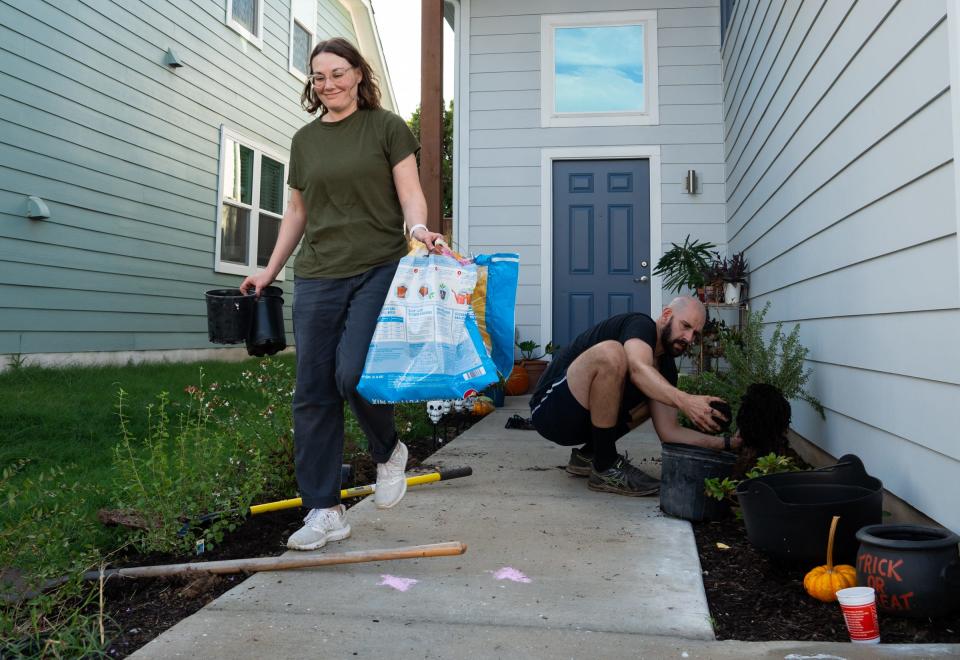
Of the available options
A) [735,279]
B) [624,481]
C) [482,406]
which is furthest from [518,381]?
[624,481]

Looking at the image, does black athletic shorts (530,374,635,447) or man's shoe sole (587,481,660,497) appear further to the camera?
black athletic shorts (530,374,635,447)

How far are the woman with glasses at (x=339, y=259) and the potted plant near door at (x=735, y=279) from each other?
384 cm

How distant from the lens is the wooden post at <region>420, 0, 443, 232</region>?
17.8ft

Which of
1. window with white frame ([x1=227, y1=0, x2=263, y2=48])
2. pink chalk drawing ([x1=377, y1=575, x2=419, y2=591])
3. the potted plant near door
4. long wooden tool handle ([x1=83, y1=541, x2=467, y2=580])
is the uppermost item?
window with white frame ([x1=227, y1=0, x2=263, y2=48])

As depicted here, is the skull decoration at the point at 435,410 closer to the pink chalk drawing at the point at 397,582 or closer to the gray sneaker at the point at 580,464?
the gray sneaker at the point at 580,464

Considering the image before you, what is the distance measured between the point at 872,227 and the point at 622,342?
1029 millimetres

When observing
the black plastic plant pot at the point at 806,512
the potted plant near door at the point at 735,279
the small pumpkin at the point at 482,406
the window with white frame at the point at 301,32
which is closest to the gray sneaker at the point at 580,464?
the black plastic plant pot at the point at 806,512

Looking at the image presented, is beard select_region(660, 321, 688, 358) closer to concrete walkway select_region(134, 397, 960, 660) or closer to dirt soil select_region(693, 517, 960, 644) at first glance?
concrete walkway select_region(134, 397, 960, 660)

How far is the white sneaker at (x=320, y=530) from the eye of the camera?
2461mm

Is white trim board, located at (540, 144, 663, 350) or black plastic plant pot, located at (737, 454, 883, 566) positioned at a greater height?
white trim board, located at (540, 144, 663, 350)

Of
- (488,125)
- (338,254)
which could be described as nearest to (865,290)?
(338,254)

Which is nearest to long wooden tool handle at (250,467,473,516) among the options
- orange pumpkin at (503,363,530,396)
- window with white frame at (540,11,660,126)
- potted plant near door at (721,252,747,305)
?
potted plant near door at (721,252,747,305)

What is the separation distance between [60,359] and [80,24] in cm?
301

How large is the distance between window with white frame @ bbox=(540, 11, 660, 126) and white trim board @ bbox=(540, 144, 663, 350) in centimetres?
26
